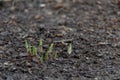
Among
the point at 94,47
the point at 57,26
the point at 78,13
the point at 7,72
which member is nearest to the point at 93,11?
the point at 78,13

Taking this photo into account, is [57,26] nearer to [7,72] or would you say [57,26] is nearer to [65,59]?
[65,59]

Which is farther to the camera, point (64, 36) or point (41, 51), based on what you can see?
point (64, 36)

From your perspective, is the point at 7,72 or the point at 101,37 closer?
the point at 7,72

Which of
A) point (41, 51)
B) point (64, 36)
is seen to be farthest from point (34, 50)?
point (64, 36)

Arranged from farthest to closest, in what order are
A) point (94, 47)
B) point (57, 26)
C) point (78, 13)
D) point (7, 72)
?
point (78, 13), point (57, 26), point (94, 47), point (7, 72)

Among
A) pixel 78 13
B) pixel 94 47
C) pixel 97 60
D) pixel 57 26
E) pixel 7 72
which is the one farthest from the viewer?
pixel 78 13

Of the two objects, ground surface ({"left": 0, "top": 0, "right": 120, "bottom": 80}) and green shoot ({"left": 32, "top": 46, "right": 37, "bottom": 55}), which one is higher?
green shoot ({"left": 32, "top": 46, "right": 37, "bottom": 55})

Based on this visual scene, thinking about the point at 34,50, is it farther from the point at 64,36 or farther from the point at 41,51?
the point at 64,36

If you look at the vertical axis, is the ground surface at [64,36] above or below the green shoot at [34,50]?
below
